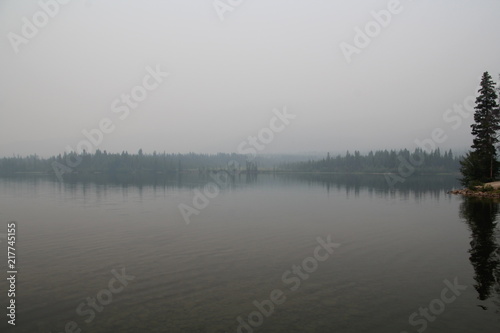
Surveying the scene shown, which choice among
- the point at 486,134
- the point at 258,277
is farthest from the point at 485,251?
the point at 486,134

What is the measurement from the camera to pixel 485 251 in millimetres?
27375

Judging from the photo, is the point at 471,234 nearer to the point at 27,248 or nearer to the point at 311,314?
the point at 311,314

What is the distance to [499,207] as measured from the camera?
5162cm

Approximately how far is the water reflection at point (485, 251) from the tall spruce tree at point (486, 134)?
35.7 metres

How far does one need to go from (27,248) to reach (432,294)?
3067 centimetres

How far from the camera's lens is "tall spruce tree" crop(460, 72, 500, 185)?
77.2m

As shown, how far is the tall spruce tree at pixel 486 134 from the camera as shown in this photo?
7719 centimetres

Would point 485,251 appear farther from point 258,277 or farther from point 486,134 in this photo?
point 486,134

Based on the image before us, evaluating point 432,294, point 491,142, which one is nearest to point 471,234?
point 432,294

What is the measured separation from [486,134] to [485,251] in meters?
62.4

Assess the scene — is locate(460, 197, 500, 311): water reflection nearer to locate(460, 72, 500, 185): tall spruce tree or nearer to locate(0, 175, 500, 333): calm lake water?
locate(0, 175, 500, 333): calm lake water

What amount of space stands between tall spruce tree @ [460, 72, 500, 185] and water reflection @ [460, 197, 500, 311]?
3573 centimetres

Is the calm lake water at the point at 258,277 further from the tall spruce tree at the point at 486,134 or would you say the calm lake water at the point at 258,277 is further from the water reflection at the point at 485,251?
the tall spruce tree at the point at 486,134

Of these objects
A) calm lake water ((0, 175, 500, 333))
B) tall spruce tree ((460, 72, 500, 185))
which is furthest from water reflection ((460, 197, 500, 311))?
tall spruce tree ((460, 72, 500, 185))
